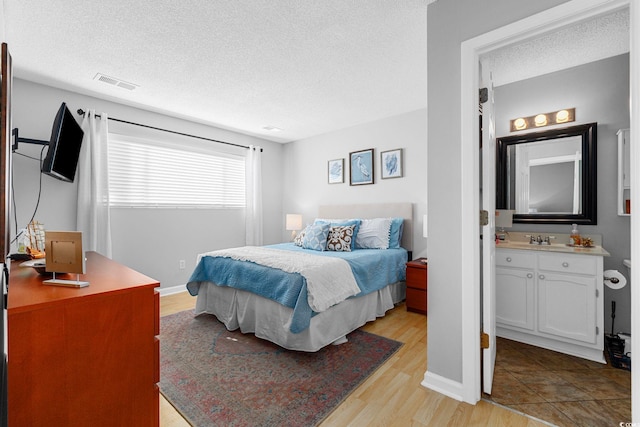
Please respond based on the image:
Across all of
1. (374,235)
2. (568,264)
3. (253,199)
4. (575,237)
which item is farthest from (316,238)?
(575,237)

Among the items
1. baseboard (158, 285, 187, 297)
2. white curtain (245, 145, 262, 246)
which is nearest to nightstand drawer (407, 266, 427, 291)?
white curtain (245, 145, 262, 246)

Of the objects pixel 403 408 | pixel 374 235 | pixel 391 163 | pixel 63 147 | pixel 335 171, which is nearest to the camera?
pixel 403 408

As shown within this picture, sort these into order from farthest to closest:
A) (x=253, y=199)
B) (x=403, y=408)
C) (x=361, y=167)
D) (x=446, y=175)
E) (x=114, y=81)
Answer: (x=253, y=199)
(x=361, y=167)
(x=114, y=81)
(x=446, y=175)
(x=403, y=408)

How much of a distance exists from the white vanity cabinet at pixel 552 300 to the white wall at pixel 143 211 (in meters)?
3.79

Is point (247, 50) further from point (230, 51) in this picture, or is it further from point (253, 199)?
point (253, 199)

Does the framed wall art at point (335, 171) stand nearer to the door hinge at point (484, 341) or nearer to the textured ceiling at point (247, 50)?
the textured ceiling at point (247, 50)

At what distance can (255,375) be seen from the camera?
6.73ft

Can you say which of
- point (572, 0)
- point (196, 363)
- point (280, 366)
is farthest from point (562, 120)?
point (196, 363)

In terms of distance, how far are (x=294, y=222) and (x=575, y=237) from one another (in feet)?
11.9

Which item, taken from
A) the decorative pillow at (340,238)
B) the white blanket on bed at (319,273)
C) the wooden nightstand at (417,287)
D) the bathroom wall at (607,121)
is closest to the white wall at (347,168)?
the wooden nightstand at (417,287)

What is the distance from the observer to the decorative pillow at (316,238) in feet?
12.0

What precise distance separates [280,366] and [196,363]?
0.63 metres

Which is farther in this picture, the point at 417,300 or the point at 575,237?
the point at 417,300

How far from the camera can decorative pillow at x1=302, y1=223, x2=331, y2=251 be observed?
3.64 m
